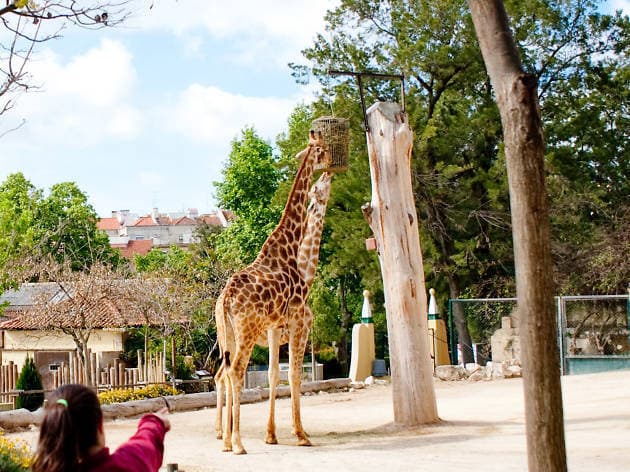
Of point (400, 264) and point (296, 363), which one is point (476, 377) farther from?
point (296, 363)

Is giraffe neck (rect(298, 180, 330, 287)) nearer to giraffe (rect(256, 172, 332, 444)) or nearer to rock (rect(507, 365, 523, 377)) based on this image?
giraffe (rect(256, 172, 332, 444))

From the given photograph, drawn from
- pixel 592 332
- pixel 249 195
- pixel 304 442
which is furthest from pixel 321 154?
pixel 249 195

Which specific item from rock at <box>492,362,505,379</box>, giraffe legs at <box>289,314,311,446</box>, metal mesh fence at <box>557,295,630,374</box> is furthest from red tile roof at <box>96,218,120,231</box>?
giraffe legs at <box>289,314,311,446</box>

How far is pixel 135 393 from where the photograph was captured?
1861 centimetres

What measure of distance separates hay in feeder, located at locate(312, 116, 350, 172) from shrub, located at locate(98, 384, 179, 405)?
6841 millimetres

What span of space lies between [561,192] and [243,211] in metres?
20.4

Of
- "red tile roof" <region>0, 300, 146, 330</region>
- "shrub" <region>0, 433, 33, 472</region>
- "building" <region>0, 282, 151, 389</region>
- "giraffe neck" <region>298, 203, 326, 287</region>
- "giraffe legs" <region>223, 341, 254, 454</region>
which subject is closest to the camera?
"shrub" <region>0, 433, 33, 472</region>

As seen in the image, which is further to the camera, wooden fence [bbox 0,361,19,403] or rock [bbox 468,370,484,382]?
wooden fence [bbox 0,361,19,403]

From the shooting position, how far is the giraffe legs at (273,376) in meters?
12.0

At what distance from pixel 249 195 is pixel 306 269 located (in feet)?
109

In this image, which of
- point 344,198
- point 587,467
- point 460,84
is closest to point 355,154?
point 344,198

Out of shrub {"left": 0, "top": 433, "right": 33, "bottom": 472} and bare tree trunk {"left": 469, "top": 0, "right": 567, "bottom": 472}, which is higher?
bare tree trunk {"left": 469, "top": 0, "right": 567, "bottom": 472}

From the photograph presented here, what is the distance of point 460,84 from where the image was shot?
2977 cm

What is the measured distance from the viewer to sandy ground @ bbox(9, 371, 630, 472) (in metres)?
10.1
